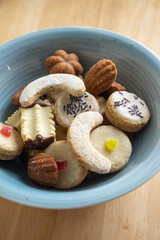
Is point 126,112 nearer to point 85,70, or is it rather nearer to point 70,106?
point 70,106

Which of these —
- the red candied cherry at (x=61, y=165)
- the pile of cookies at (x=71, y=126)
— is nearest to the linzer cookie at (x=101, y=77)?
the pile of cookies at (x=71, y=126)

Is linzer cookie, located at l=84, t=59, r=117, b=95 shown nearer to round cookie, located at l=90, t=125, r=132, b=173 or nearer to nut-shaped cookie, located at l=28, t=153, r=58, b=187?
round cookie, located at l=90, t=125, r=132, b=173

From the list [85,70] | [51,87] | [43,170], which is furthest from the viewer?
[85,70]

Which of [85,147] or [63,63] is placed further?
[63,63]

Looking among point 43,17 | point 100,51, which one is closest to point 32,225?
point 100,51

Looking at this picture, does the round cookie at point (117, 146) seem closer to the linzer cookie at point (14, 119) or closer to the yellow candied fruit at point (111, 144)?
the yellow candied fruit at point (111, 144)

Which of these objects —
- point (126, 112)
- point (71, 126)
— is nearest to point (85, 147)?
point (71, 126)
